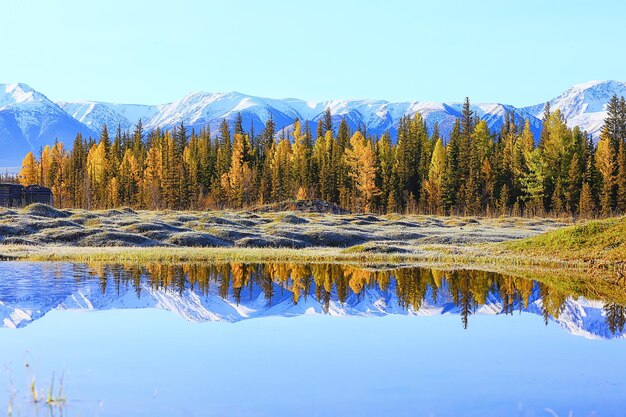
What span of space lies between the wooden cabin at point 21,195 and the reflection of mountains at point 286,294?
63.8m

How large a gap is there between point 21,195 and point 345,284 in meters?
77.8

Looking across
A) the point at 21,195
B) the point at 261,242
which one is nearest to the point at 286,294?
the point at 261,242

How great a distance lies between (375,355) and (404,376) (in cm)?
191

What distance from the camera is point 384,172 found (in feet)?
345

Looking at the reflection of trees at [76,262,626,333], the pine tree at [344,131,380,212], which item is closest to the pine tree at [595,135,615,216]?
the pine tree at [344,131,380,212]

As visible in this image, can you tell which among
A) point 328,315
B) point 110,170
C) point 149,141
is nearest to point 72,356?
point 328,315

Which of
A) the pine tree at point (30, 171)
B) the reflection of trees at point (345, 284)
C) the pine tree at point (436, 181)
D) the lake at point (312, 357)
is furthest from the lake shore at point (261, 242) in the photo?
the pine tree at point (30, 171)

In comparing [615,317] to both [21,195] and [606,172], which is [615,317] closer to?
[606,172]

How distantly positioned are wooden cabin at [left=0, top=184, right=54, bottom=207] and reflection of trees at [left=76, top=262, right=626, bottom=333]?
213 ft

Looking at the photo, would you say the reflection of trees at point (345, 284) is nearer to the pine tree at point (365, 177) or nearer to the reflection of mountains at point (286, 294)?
the reflection of mountains at point (286, 294)

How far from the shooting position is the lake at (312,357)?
10305 millimetres

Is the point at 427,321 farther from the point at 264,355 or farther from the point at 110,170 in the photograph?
the point at 110,170

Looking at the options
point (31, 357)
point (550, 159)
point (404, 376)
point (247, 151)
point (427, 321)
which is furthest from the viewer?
point (247, 151)

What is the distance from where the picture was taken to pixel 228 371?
40.3 ft
